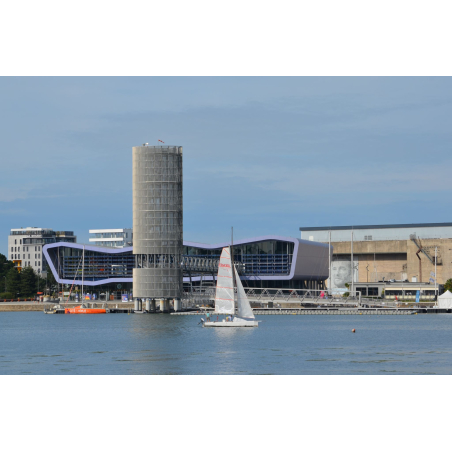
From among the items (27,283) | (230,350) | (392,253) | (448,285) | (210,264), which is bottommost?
(230,350)

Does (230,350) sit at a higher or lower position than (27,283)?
lower

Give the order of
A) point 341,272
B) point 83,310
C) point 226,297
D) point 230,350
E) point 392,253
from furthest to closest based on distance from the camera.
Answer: point 341,272 → point 392,253 → point 83,310 → point 226,297 → point 230,350

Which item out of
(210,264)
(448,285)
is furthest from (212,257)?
(448,285)

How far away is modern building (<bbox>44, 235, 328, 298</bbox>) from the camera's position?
14200cm

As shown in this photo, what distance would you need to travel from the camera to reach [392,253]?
15612 cm

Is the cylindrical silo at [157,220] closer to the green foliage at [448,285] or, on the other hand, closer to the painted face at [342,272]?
the green foliage at [448,285]

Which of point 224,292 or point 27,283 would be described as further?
Result: point 27,283

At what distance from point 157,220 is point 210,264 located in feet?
84.2

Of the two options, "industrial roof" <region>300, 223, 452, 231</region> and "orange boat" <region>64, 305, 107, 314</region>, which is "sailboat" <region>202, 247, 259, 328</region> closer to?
"orange boat" <region>64, 305, 107, 314</region>

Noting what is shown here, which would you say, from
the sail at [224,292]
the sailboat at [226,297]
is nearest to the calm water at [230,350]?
the sailboat at [226,297]

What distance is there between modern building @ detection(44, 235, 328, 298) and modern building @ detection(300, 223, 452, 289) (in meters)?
7.99

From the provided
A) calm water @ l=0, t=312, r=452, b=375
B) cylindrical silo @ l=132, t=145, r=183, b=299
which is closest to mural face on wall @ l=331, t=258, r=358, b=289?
cylindrical silo @ l=132, t=145, r=183, b=299

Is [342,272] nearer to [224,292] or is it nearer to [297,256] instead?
[297,256]

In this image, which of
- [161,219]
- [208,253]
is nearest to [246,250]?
[208,253]
